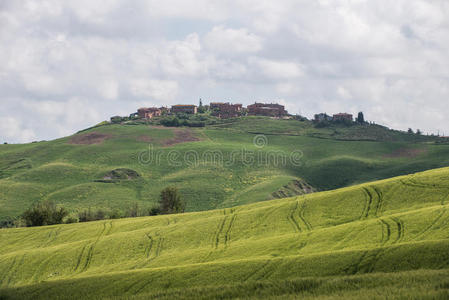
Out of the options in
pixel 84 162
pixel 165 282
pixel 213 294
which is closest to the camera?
pixel 213 294

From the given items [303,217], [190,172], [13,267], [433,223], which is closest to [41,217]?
[13,267]

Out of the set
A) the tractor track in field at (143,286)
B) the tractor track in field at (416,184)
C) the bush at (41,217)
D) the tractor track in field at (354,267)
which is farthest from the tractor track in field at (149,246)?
the bush at (41,217)

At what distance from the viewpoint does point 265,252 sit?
40.8 meters

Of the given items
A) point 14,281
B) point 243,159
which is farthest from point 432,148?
point 14,281

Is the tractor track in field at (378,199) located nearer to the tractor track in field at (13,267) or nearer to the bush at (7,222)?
the tractor track in field at (13,267)

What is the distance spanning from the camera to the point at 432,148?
192500mm

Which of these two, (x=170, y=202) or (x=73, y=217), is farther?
(x=170, y=202)

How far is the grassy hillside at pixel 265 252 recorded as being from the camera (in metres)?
25.6

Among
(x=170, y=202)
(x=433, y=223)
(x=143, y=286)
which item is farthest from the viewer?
(x=170, y=202)

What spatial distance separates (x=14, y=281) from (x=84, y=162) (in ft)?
445

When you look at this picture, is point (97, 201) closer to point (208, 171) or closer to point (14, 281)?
point (208, 171)

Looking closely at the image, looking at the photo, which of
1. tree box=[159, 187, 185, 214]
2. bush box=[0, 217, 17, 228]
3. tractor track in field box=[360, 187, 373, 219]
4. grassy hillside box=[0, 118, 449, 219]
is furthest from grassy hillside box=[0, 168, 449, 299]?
grassy hillside box=[0, 118, 449, 219]

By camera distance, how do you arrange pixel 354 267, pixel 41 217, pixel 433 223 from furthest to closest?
pixel 41 217 → pixel 433 223 → pixel 354 267

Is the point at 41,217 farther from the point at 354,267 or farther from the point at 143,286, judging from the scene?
the point at 354,267
